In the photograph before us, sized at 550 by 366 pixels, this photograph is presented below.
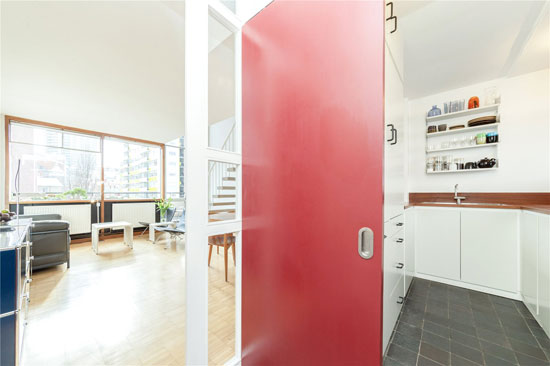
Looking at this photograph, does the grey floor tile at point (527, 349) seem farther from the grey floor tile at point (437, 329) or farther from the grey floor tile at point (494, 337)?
the grey floor tile at point (437, 329)

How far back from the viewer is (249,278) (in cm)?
141

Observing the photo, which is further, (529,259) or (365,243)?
(529,259)

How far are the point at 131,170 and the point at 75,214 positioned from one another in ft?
5.53

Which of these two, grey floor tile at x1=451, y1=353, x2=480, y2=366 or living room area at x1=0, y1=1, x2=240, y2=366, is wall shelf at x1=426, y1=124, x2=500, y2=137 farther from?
living room area at x1=0, y1=1, x2=240, y2=366

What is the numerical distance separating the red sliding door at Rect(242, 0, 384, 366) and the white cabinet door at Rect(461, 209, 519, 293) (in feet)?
8.00

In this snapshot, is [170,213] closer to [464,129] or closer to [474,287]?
[474,287]

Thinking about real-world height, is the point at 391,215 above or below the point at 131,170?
below

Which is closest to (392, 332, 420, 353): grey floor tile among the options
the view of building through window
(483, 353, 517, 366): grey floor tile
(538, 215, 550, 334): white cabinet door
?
(483, 353, 517, 366): grey floor tile

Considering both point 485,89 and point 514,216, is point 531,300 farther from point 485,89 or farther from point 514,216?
point 485,89

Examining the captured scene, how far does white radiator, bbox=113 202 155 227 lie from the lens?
5605 mm

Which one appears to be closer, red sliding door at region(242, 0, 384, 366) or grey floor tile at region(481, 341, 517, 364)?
red sliding door at region(242, 0, 384, 366)

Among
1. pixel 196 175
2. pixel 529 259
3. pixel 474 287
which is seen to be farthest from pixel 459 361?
pixel 196 175

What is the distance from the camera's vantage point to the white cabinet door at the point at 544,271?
1.58m

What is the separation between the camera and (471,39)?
82.1 inches
